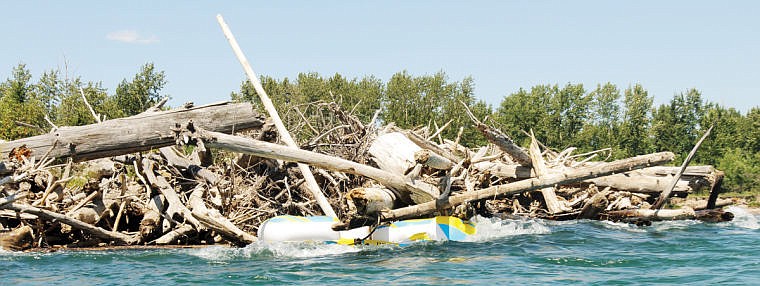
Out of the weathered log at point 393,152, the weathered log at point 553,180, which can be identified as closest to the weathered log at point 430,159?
the weathered log at point 553,180

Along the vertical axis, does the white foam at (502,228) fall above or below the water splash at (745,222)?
above

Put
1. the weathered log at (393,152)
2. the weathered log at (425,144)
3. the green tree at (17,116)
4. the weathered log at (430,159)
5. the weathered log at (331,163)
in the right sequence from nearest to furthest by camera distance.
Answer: the weathered log at (430,159), the weathered log at (331,163), the weathered log at (393,152), the weathered log at (425,144), the green tree at (17,116)

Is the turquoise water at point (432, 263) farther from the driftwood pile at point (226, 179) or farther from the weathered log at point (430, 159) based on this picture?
the weathered log at point (430, 159)

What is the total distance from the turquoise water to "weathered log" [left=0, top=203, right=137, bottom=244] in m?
0.44

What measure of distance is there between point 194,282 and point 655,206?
29.7 ft

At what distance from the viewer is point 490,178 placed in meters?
14.1

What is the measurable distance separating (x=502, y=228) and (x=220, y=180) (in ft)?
14.9

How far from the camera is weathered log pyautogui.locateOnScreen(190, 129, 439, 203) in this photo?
10.5 metres

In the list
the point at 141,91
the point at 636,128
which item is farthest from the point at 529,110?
the point at 141,91

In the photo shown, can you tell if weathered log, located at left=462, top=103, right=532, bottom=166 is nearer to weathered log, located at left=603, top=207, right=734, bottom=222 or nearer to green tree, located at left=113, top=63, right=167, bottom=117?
weathered log, located at left=603, top=207, right=734, bottom=222

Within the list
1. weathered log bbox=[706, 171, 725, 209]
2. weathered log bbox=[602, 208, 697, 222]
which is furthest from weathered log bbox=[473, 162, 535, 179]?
weathered log bbox=[706, 171, 725, 209]

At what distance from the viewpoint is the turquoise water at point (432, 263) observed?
8.38 metres

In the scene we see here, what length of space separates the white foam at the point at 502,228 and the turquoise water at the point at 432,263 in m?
0.05

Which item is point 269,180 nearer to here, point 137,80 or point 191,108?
point 191,108
